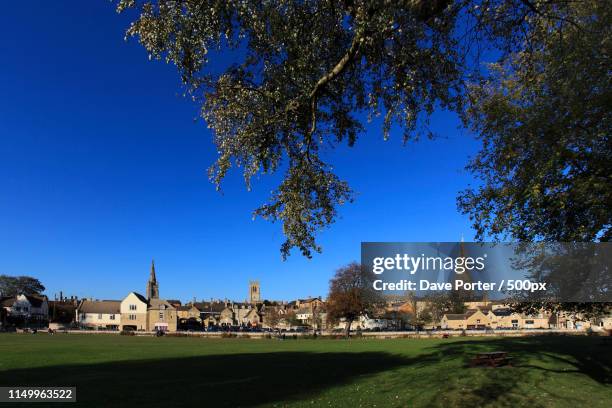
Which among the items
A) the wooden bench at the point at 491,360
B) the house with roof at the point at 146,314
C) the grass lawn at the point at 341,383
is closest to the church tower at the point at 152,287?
the house with roof at the point at 146,314

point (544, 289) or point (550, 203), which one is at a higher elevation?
point (550, 203)

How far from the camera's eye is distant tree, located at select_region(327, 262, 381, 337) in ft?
295

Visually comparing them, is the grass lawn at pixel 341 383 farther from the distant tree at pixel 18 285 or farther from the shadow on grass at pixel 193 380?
the distant tree at pixel 18 285

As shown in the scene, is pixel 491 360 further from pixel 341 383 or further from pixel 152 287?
pixel 152 287

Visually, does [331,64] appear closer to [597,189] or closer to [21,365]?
[597,189]

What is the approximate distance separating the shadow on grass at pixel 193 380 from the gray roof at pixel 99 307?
131 m

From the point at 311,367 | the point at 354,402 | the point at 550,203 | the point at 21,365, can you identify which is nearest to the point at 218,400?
the point at 354,402

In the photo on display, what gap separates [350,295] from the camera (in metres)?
90.1

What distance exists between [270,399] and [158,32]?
1219 cm

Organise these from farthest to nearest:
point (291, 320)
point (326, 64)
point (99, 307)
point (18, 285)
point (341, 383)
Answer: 1. point (18, 285)
2. point (291, 320)
3. point (99, 307)
4. point (341, 383)
5. point (326, 64)

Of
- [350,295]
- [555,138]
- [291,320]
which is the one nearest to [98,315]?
[291,320]

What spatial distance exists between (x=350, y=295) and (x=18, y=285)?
139234 millimetres

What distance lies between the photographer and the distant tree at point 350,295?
89.9 meters

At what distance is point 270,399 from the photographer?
16.2m
